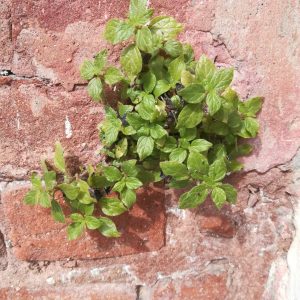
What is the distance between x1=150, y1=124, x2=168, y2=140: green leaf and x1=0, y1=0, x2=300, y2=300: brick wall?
187 millimetres

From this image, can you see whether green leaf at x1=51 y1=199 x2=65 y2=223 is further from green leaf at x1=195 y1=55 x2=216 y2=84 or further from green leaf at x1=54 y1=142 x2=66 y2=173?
green leaf at x1=195 y1=55 x2=216 y2=84

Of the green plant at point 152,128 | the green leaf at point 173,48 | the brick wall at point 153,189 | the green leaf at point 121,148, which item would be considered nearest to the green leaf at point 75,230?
the green plant at point 152,128

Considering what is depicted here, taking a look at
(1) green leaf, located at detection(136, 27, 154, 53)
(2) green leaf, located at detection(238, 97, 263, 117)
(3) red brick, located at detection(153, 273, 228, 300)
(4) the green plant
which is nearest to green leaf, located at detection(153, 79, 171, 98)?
(4) the green plant

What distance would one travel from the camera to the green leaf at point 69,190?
3.91 ft

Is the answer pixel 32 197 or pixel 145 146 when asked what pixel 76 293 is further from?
pixel 145 146

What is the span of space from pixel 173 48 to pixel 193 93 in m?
0.14

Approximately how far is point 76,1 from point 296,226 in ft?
3.03

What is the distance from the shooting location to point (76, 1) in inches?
46.1

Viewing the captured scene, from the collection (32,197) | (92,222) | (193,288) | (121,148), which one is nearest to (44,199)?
(32,197)

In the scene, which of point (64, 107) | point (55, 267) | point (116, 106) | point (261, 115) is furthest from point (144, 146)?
point (55, 267)

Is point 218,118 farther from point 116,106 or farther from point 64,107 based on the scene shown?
point 64,107

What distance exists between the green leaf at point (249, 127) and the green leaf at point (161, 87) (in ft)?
0.83

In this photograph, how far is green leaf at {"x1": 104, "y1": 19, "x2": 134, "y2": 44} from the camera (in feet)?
3.57

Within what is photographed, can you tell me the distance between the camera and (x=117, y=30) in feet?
3.59
